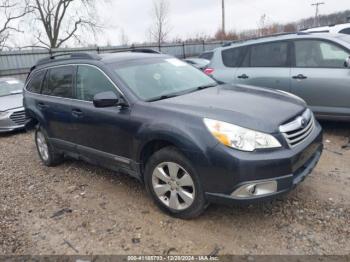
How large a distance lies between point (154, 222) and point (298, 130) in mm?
1717

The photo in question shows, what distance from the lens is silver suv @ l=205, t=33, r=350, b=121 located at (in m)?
5.29

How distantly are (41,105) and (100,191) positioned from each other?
1747mm

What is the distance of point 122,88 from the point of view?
3.72 meters

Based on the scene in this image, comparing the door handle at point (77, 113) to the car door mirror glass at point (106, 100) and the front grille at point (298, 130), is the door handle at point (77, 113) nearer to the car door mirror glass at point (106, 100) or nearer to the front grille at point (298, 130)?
the car door mirror glass at point (106, 100)

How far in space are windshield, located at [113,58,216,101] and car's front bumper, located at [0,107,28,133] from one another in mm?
5141

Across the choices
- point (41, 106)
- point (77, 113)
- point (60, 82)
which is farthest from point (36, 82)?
point (77, 113)

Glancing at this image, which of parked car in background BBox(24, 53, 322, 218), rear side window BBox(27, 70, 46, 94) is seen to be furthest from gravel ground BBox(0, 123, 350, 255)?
rear side window BBox(27, 70, 46, 94)

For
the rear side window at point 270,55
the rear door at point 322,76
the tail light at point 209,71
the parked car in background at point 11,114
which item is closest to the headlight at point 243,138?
the rear door at point 322,76

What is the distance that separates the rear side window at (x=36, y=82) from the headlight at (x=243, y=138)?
350 cm

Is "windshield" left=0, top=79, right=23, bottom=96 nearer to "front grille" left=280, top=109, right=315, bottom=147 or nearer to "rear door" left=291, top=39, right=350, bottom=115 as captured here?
"rear door" left=291, top=39, right=350, bottom=115

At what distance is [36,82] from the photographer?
5410mm

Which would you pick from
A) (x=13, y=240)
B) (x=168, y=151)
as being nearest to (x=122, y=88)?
(x=168, y=151)

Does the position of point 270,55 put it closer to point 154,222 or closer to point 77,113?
point 77,113

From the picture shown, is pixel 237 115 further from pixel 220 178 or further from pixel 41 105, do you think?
Answer: pixel 41 105
